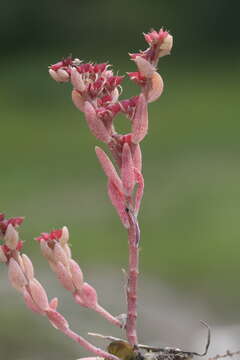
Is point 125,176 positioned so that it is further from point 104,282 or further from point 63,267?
point 104,282

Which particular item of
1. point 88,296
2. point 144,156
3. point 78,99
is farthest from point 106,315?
point 144,156

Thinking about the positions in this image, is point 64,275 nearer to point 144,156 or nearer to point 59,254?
point 59,254

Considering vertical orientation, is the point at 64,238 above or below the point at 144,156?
below

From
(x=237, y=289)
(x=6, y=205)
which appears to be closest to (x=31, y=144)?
(x=6, y=205)

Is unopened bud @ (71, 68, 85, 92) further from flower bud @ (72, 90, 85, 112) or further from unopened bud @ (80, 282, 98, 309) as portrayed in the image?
unopened bud @ (80, 282, 98, 309)

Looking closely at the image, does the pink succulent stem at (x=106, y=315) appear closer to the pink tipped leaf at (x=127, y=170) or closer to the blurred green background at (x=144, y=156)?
the pink tipped leaf at (x=127, y=170)

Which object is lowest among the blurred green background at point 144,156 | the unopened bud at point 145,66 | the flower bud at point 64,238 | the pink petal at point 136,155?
the flower bud at point 64,238

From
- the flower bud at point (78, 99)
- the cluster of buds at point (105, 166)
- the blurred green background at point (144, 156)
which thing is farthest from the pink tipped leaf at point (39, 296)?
the blurred green background at point (144, 156)
